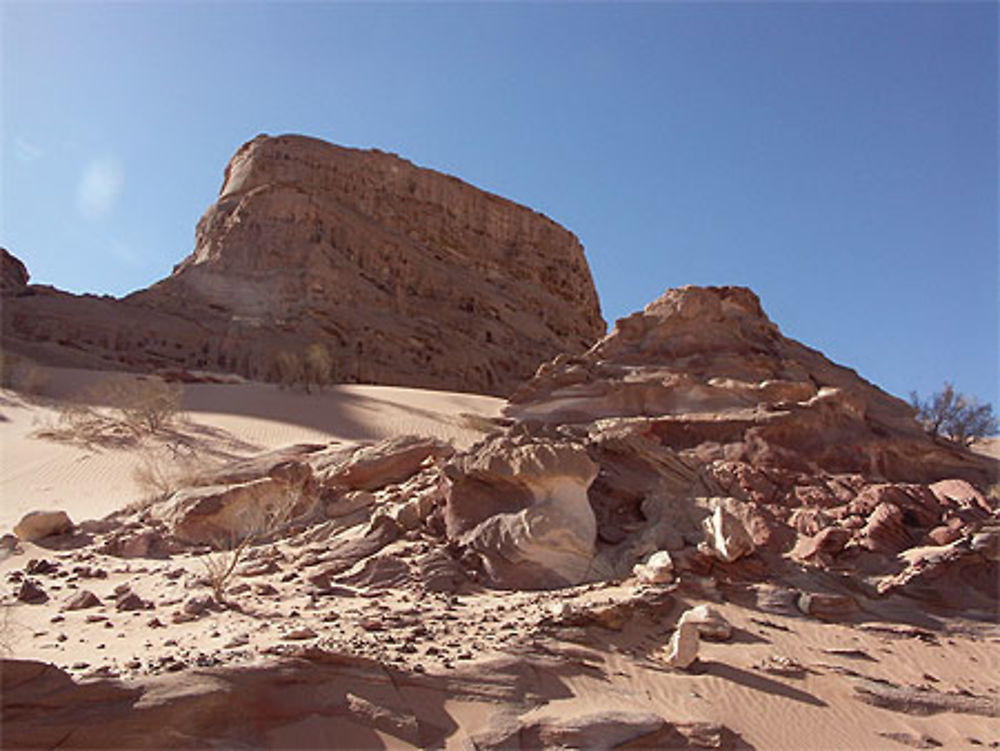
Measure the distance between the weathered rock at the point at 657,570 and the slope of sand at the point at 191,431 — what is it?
759 centimetres

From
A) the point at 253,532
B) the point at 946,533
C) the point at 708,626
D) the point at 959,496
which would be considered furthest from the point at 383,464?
the point at 959,496

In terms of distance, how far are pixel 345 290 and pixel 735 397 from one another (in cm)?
2476

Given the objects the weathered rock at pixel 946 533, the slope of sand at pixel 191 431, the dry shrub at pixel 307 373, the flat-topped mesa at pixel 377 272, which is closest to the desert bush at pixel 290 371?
the dry shrub at pixel 307 373

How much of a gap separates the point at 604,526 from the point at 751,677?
8.87ft

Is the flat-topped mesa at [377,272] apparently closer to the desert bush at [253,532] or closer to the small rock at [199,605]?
the desert bush at [253,532]

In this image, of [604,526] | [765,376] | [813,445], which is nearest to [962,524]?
[813,445]

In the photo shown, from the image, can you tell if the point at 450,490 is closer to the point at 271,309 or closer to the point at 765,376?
the point at 765,376

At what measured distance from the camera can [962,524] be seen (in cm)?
771

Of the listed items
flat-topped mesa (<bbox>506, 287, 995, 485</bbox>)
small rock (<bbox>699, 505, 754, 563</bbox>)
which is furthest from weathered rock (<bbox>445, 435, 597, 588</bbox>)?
flat-topped mesa (<bbox>506, 287, 995, 485</bbox>)

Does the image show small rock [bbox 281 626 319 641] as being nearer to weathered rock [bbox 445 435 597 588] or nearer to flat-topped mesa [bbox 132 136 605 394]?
weathered rock [bbox 445 435 597 588]

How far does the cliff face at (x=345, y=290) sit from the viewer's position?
1132 inches

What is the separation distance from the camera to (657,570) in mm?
6320

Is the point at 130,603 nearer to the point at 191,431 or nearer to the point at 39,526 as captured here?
the point at 39,526

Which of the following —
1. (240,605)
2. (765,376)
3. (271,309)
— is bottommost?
(240,605)
